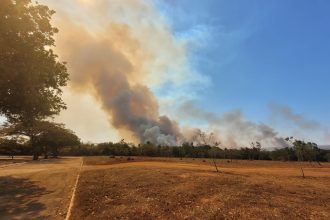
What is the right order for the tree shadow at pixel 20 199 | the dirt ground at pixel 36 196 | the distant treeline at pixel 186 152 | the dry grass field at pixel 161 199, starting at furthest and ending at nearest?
1. the distant treeline at pixel 186 152
2. the dirt ground at pixel 36 196
3. the tree shadow at pixel 20 199
4. the dry grass field at pixel 161 199

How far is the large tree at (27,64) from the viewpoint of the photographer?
75.3 feet

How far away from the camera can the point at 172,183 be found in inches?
926

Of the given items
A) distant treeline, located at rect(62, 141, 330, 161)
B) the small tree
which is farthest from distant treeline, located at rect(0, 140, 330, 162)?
the small tree

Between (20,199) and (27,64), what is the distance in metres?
9.58

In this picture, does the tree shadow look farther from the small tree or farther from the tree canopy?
the small tree

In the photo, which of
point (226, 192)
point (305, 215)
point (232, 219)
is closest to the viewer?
point (232, 219)

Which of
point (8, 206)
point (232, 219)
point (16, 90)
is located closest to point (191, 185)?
point (232, 219)

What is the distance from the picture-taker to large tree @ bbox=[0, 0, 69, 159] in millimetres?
22953

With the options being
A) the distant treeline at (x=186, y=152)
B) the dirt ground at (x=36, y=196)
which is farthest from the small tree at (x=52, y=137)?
the dirt ground at (x=36, y=196)

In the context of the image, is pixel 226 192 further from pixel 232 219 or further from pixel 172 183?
pixel 232 219

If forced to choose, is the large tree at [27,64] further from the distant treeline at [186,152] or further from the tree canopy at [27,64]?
the distant treeline at [186,152]

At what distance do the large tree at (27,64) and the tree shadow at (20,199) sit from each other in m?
5.97

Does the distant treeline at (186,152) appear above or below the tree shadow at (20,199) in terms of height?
above

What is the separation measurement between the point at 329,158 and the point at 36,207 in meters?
97.1
